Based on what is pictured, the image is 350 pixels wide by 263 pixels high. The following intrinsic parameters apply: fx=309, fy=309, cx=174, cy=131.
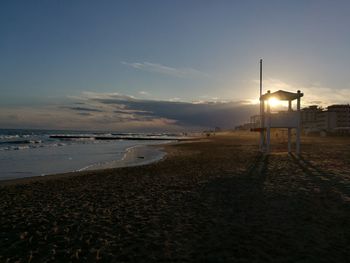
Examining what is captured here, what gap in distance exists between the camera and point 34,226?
6.20 m

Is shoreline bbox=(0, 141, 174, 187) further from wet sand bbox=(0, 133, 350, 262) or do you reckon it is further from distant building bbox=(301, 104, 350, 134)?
distant building bbox=(301, 104, 350, 134)

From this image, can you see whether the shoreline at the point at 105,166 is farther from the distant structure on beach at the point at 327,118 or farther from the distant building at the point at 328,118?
the distant building at the point at 328,118

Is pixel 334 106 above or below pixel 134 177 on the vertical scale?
above

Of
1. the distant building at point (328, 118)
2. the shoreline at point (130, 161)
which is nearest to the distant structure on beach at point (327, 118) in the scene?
the distant building at point (328, 118)

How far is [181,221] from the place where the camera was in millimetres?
6367

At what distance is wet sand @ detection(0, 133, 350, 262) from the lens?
4.73m

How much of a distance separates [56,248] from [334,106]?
9823 centimetres

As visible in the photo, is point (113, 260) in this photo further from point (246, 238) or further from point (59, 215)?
point (59, 215)

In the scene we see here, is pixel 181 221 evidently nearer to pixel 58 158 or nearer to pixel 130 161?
pixel 130 161

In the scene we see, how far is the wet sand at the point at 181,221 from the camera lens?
4727 millimetres

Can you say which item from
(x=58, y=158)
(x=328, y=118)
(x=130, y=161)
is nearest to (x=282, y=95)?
(x=130, y=161)

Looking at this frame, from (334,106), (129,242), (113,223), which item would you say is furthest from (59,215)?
(334,106)

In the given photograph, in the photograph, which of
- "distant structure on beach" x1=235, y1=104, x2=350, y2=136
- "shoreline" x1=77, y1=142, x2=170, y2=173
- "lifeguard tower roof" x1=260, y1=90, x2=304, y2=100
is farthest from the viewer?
"distant structure on beach" x1=235, y1=104, x2=350, y2=136

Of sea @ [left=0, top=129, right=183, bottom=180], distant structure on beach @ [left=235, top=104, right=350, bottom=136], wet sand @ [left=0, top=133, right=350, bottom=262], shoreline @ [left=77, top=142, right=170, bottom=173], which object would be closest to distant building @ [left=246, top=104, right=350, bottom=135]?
distant structure on beach @ [left=235, top=104, right=350, bottom=136]
